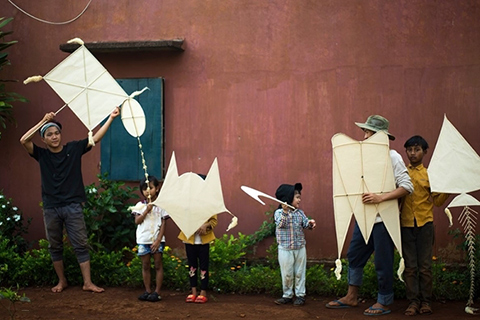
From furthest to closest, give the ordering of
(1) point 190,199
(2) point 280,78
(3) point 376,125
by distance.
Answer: (2) point 280,78 < (1) point 190,199 < (3) point 376,125

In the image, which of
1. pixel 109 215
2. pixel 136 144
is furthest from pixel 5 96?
pixel 109 215

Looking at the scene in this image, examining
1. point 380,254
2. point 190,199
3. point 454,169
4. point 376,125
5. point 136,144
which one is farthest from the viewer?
point 136,144

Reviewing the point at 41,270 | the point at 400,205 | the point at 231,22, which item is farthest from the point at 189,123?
the point at 400,205

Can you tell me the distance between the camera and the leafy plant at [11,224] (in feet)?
25.0

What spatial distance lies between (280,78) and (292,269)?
8.13ft

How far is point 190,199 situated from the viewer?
19.5 feet

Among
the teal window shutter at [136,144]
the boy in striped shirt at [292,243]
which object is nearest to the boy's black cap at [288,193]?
the boy in striped shirt at [292,243]

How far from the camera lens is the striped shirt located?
614cm

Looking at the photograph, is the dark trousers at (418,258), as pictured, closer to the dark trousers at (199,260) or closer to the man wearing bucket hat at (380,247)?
the man wearing bucket hat at (380,247)

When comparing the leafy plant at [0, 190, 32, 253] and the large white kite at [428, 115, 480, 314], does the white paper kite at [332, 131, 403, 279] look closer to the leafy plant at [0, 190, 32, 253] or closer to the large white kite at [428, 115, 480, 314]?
the large white kite at [428, 115, 480, 314]

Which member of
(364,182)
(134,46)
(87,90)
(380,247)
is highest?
(134,46)

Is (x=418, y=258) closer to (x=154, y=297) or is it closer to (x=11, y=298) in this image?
(x=154, y=297)

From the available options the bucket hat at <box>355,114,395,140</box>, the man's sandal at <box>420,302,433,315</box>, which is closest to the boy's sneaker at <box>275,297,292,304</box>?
the man's sandal at <box>420,302,433,315</box>

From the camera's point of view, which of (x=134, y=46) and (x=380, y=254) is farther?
(x=134, y=46)
